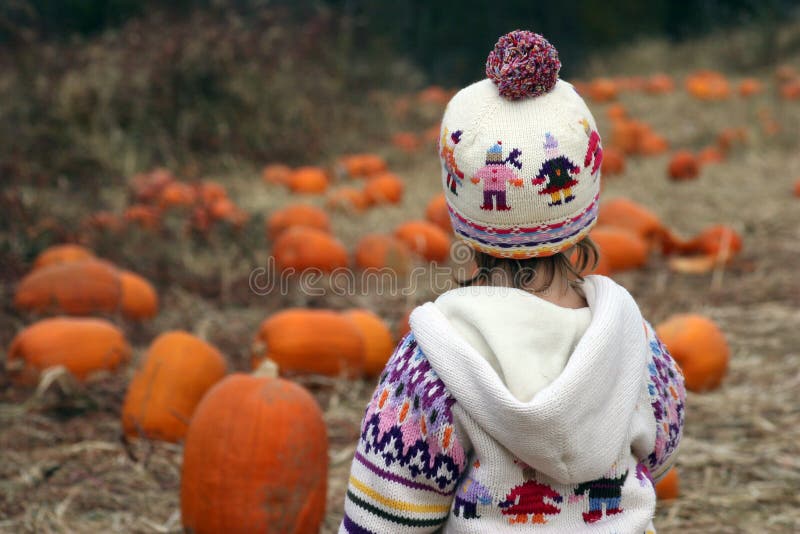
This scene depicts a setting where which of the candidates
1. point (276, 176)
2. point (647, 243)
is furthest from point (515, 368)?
point (276, 176)

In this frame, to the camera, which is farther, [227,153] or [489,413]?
[227,153]

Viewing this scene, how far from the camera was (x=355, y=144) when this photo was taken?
9.60m

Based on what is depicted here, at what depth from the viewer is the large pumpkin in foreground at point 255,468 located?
2510mm

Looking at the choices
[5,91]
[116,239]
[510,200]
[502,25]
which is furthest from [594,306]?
[502,25]

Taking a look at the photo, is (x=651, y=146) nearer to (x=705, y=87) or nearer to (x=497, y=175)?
(x=705, y=87)

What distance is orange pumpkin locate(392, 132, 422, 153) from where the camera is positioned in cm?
924

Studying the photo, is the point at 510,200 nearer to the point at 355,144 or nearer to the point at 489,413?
the point at 489,413

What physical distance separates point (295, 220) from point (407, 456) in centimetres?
417

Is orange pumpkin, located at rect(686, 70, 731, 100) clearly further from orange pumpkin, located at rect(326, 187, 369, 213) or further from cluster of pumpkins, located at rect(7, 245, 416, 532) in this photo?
cluster of pumpkins, located at rect(7, 245, 416, 532)

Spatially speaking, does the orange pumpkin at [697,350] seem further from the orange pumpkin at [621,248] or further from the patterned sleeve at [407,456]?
the patterned sleeve at [407,456]

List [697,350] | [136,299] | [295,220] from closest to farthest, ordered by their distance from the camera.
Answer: [697,350], [136,299], [295,220]

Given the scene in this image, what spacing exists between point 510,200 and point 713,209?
17.9ft

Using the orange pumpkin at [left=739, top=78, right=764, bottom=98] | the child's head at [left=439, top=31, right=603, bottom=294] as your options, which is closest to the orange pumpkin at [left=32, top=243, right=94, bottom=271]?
the child's head at [left=439, top=31, right=603, bottom=294]

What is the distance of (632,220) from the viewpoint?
5.53 meters
